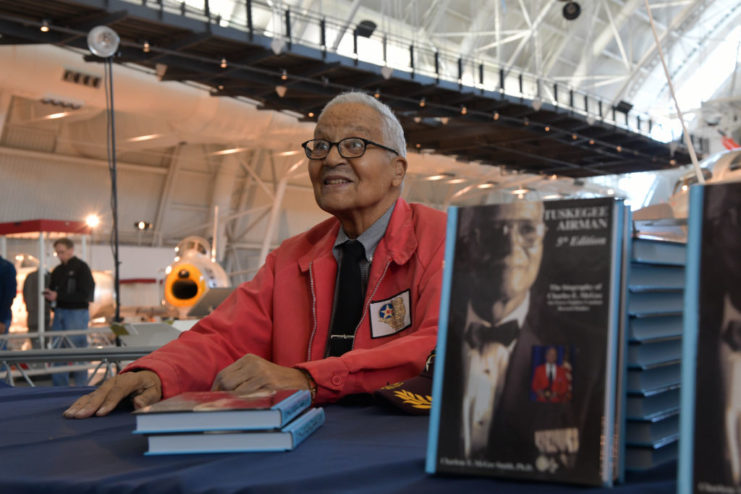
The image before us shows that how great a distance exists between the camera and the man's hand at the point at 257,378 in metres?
1.50

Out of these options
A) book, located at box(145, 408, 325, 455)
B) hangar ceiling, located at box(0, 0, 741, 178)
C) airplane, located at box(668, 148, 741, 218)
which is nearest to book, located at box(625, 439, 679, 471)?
book, located at box(145, 408, 325, 455)

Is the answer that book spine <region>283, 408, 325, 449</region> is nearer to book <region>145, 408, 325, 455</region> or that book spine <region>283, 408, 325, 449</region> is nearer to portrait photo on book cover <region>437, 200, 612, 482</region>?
book <region>145, 408, 325, 455</region>

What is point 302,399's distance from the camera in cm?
125

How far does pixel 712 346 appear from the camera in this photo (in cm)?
74

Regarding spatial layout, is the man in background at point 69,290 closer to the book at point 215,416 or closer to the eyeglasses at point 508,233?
the book at point 215,416

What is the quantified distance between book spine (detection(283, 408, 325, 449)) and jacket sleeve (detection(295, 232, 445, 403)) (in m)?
0.23

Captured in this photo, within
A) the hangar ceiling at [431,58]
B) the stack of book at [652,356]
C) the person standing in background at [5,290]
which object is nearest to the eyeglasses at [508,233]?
the stack of book at [652,356]

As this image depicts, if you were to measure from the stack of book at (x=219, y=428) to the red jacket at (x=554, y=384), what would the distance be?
1.29 ft

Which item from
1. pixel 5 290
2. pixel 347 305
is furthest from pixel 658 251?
pixel 5 290

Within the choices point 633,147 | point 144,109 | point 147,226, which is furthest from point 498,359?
point 633,147

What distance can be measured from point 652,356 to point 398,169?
1.30m

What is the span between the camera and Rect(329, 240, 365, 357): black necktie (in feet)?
6.31

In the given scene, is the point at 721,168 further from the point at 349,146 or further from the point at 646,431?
the point at 646,431

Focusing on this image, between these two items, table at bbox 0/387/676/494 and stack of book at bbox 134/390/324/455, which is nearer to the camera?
table at bbox 0/387/676/494
